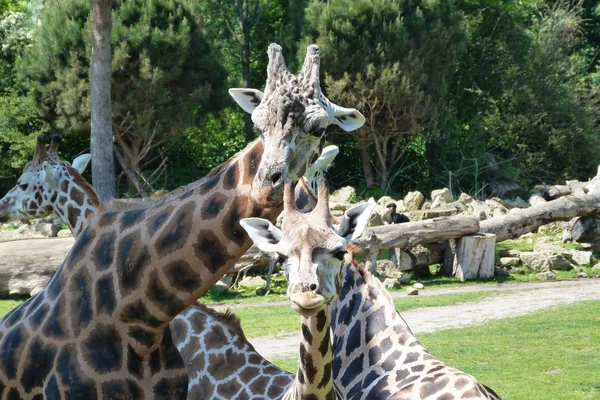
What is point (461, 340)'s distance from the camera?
13469mm

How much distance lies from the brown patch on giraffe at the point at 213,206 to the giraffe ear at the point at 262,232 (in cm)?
19

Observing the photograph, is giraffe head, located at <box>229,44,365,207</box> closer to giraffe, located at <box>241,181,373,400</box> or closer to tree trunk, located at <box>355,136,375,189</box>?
giraffe, located at <box>241,181,373,400</box>

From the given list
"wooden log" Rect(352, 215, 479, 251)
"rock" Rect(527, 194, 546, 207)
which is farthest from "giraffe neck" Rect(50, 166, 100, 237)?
"rock" Rect(527, 194, 546, 207)

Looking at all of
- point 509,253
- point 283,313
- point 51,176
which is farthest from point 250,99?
point 509,253

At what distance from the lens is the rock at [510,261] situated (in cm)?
2180

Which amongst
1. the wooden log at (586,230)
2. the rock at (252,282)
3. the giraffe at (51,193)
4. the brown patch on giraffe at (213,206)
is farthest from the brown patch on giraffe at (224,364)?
the wooden log at (586,230)

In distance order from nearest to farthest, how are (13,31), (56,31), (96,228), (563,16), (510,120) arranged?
1. (96,228)
2. (56,31)
3. (13,31)
4. (510,120)
5. (563,16)

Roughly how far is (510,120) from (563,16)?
20.4 feet

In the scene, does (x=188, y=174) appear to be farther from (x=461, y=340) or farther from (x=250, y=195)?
(x=250, y=195)

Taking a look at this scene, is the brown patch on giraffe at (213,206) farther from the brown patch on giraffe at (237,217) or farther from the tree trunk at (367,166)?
the tree trunk at (367,166)

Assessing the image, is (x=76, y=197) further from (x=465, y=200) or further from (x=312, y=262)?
(x=465, y=200)

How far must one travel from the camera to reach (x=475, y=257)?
2088cm

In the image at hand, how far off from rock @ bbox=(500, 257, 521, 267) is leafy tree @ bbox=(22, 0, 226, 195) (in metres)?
10.9

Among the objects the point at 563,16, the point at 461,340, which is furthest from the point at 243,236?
the point at 563,16
